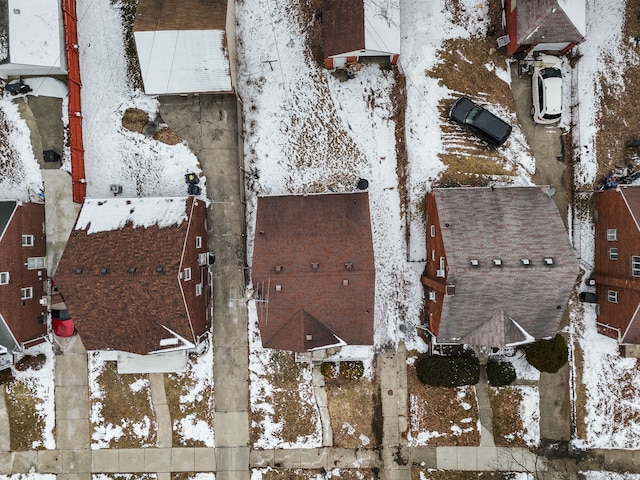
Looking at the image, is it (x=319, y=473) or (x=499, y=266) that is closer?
(x=499, y=266)

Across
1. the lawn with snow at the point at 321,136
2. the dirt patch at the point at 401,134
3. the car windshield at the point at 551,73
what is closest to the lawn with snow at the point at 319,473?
the lawn with snow at the point at 321,136

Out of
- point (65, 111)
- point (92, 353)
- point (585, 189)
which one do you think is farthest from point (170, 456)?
point (585, 189)

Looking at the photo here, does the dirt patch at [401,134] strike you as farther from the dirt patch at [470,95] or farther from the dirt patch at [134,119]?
the dirt patch at [134,119]

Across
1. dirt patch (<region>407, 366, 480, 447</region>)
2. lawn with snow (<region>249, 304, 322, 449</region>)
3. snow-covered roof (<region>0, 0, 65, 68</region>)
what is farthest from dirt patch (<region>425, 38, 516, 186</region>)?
snow-covered roof (<region>0, 0, 65, 68</region>)

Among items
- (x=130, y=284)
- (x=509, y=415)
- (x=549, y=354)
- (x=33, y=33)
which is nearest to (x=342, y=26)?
(x=33, y=33)

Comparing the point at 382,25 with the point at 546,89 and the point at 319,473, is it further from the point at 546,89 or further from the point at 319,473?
the point at 319,473

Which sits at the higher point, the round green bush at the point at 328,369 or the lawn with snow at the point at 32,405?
the round green bush at the point at 328,369

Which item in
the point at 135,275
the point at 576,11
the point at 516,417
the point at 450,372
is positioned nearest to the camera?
the point at 135,275
